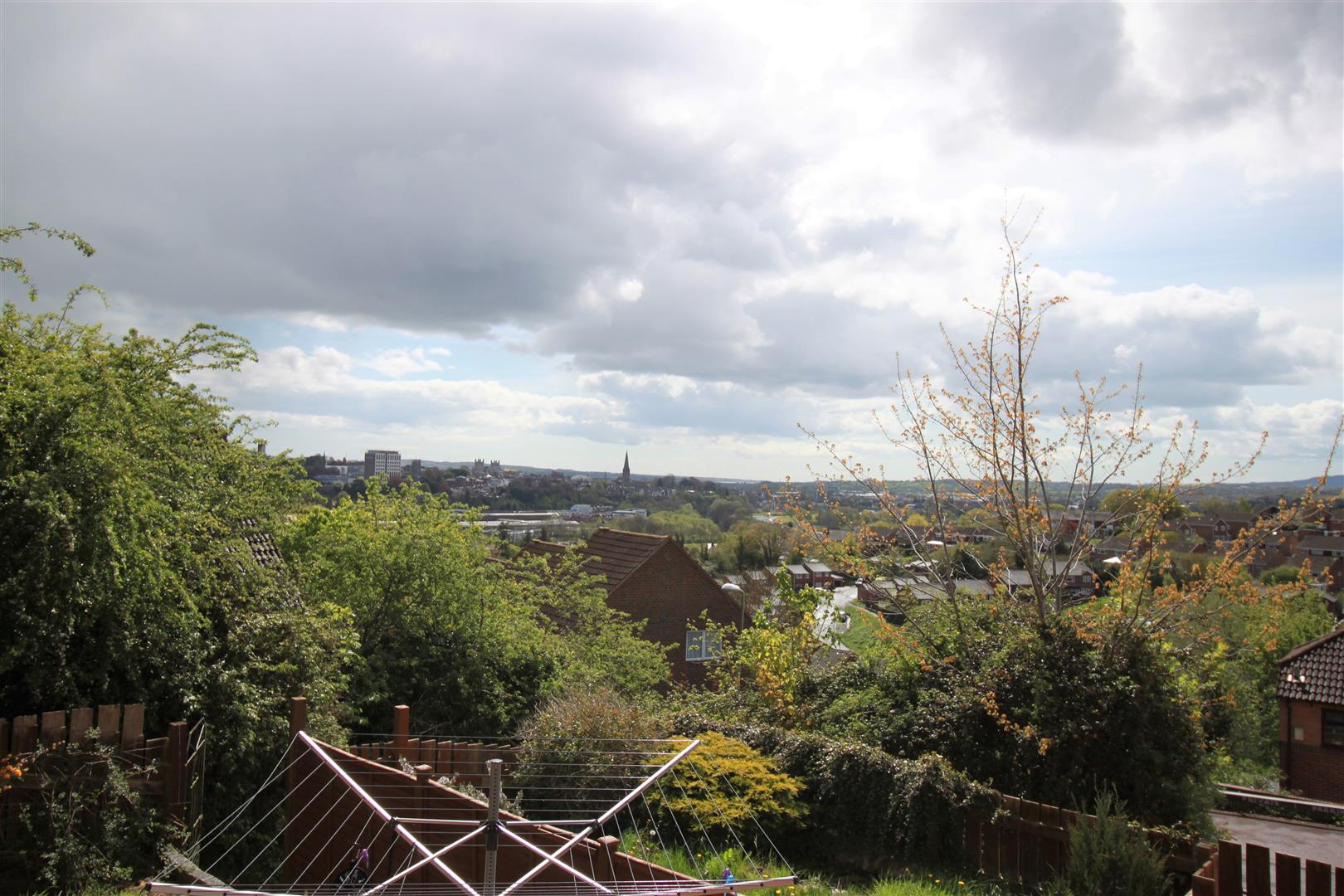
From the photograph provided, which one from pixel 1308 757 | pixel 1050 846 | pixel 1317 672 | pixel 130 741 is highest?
pixel 130 741

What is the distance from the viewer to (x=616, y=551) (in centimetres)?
2895

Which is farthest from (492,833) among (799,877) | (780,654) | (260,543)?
(260,543)

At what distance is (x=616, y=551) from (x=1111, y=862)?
22404 mm

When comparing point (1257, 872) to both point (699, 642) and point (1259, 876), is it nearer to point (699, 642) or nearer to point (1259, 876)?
point (1259, 876)

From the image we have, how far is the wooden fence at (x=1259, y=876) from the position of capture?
6.73 metres

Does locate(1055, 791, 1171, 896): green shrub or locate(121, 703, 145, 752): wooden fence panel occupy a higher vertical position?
locate(121, 703, 145, 752): wooden fence panel

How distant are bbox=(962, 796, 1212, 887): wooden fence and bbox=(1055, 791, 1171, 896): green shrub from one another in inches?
8.5

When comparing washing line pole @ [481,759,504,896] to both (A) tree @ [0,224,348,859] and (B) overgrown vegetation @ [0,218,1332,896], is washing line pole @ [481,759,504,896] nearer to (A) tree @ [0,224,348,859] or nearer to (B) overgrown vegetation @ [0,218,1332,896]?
(B) overgrown vegetation @ [0,218,1332,896]

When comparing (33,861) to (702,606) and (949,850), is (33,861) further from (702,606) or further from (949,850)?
(702,606)

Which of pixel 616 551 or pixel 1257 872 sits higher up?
pixel 616 551

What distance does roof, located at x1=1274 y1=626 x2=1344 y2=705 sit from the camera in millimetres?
26953

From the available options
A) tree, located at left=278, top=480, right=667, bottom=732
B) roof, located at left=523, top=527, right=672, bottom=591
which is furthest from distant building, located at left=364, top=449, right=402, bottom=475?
tree, located at left=278, top=480, right=667, bottom=732

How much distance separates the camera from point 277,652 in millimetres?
9438

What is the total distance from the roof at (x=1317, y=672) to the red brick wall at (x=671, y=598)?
60.0 feet
